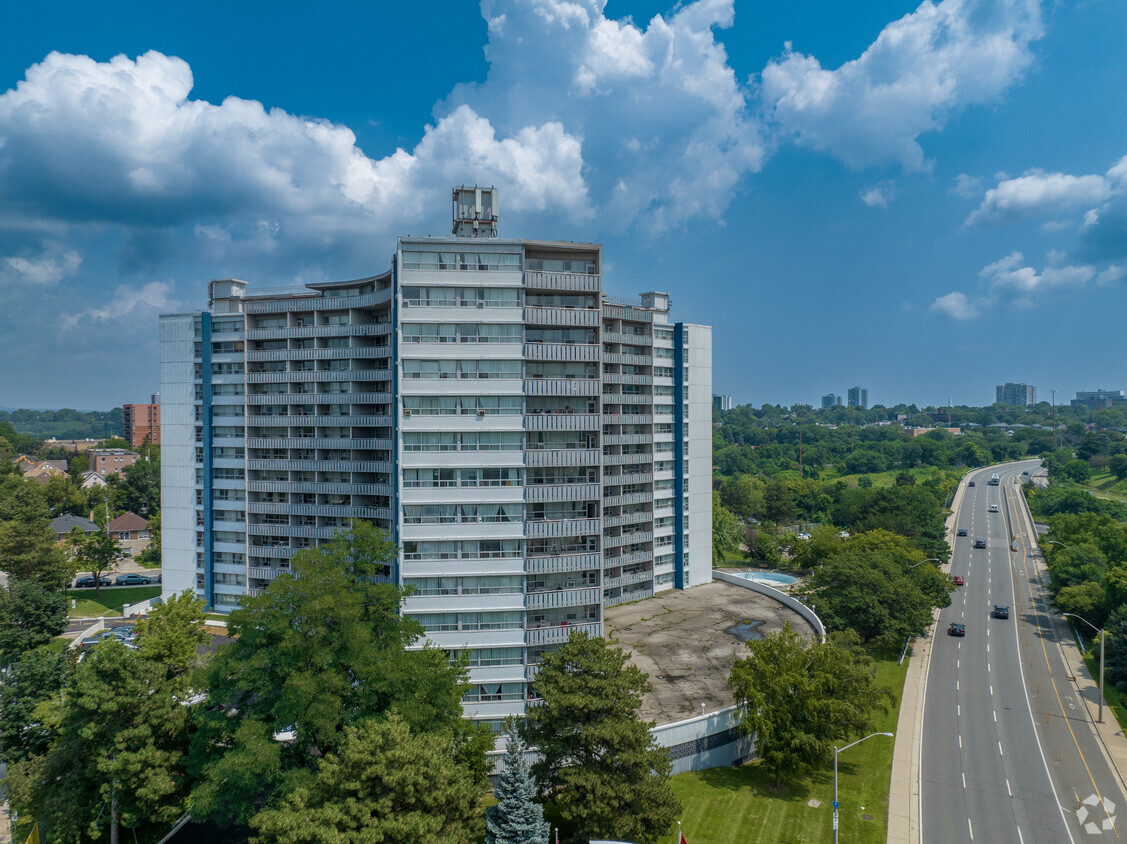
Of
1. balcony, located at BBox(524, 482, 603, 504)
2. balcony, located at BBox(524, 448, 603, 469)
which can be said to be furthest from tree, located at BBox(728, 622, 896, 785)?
balcony, located at BBox(524, 448, 603, 469)

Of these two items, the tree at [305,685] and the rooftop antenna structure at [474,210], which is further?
the rooftop antenna structure at [474,210]

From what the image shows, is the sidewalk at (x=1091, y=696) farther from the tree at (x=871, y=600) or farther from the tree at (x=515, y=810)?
the tree at (x=515, y=810)

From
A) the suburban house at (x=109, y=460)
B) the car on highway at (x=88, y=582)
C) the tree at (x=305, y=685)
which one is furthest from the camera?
the suburban house at (x=109, y=460)

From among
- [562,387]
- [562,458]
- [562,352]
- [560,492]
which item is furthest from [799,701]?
[562,352]

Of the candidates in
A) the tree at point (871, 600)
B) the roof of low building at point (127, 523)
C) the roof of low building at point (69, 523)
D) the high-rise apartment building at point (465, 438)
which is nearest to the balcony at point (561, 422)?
the high-rise apartment building at point (465, 438)

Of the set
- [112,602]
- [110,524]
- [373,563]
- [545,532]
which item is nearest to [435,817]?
[373,563]

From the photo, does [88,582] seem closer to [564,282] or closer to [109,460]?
[564,282]

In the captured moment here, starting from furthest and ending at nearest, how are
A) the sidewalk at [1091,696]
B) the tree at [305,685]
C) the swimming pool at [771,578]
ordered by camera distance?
the swimming pool at [771,578] → the sidewalk at [1091,696] → the tree at [305,685]
